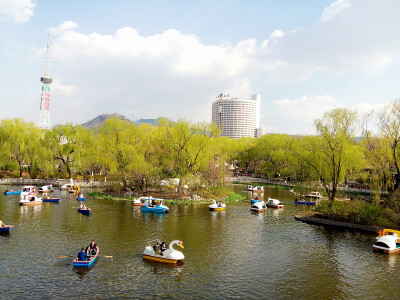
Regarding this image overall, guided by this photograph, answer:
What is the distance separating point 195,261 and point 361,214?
70.8 feet

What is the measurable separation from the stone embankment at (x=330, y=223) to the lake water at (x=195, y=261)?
164 cm

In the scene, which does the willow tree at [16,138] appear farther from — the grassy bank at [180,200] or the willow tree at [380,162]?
the willow tree at [380,162]

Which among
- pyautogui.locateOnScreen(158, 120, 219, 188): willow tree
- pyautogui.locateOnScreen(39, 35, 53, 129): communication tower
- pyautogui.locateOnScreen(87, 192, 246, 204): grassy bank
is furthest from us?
pyautogui.locateOnScreen(39, 35, 53, 129): communication tower

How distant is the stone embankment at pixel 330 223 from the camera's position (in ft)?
111

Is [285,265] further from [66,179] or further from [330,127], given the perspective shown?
[66,179]

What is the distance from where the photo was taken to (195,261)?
22922 mm

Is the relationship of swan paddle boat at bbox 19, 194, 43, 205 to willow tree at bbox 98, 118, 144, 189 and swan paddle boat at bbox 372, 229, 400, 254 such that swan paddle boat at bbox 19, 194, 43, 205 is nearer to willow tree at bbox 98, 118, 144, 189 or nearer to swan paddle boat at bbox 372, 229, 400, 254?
willow tree at bbox 98, 118, 144, 189

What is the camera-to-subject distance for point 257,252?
25484 millimetres

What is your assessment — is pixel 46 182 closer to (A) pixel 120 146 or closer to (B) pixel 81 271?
(A) pixel 120 146

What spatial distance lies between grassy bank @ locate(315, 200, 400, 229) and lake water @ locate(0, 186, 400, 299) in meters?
3.18

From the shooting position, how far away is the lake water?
1830 cm

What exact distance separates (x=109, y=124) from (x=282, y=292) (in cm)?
4755

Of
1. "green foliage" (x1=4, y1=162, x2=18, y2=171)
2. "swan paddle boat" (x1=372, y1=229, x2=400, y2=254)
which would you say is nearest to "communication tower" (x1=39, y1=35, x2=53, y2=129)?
"green foliage" (x1=4, y1=162, x2=18, y2=171)

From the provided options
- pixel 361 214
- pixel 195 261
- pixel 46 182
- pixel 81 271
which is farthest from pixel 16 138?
pixel 361 214
